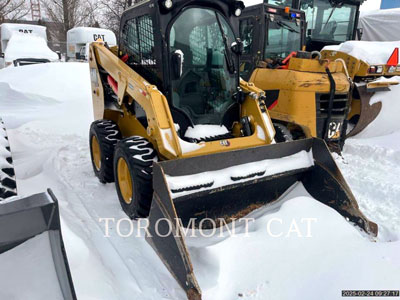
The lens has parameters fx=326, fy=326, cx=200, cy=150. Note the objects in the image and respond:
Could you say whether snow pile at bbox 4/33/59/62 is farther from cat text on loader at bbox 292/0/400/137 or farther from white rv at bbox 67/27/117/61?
cat text on loader at bbox 292/0/400/137

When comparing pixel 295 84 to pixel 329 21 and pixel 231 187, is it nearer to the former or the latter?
pixel 231 187

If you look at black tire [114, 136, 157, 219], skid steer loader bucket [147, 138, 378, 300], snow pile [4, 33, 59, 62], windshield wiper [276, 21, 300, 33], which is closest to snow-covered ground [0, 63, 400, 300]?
skid steer loader bucket [147, 138, 378, 300]

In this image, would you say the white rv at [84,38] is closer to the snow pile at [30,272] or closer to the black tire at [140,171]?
the black tire at [140,171]

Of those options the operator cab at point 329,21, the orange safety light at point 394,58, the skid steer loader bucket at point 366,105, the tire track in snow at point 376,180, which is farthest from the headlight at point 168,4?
the operator cab at point 329,21

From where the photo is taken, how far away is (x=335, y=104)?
4.68 metres

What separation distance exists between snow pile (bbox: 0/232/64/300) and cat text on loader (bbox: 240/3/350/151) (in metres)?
2.94

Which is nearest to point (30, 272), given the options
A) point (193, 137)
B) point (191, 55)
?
point (193, 137)

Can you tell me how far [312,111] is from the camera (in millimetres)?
4402

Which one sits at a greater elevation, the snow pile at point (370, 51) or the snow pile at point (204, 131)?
the snow pile at point (370, 51)

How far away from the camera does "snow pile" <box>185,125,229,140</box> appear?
126 inches

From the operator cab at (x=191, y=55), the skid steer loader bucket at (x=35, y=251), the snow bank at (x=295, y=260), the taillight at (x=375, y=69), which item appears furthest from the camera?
the taillight at (x=375, y=69)

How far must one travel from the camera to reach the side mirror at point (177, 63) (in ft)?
9.93

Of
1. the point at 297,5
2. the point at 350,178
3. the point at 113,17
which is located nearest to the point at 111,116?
the point at 350,178

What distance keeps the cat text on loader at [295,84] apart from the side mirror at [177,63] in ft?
5.27
